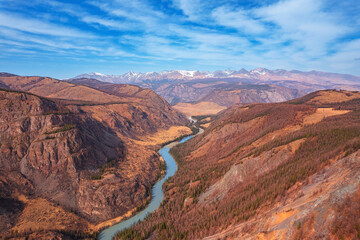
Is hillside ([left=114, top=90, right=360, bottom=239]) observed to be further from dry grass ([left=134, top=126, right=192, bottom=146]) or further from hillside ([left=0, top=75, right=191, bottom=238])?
dry grass ([left=134, top=126, right=192, bottom=146])

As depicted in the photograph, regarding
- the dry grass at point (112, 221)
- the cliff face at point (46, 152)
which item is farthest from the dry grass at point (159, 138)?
the dry grass at point (112, 221)

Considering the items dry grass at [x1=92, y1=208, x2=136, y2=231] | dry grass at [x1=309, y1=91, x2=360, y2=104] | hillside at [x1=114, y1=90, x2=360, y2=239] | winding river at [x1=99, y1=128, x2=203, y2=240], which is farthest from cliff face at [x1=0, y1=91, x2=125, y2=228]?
dry grass at [x1=309, y1=91, x2=360, y2=104]

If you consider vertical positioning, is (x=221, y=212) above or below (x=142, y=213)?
above

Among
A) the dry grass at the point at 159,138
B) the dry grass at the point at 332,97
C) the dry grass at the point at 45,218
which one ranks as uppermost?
the dry grass at the point at 332,97

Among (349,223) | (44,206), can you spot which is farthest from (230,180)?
(44,206)

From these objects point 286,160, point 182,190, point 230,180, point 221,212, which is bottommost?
point 182,190

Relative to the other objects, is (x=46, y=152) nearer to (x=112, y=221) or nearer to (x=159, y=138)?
(x=112, y=221)

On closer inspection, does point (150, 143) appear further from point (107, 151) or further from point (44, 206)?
point (44, 206)

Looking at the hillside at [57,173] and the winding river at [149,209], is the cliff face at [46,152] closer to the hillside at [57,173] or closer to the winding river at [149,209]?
the hillside at [57,173]
